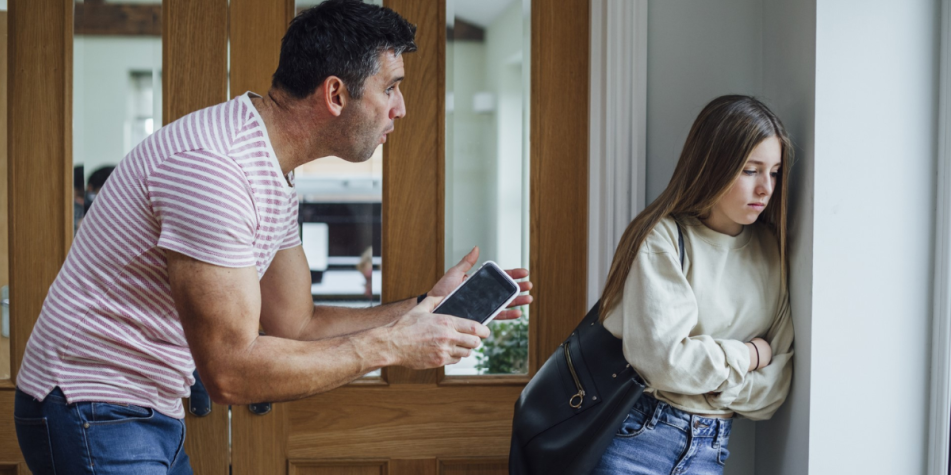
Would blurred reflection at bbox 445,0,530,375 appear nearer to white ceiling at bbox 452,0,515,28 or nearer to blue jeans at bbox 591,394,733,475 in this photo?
white ceiling at bbox 452,0,515,28

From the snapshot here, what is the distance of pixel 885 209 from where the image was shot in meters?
1.29

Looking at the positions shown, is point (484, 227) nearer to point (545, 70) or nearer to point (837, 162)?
point (545, 70)

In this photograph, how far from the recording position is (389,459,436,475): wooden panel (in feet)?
5.57

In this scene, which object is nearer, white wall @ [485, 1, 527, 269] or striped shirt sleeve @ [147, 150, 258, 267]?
striped shirt sleeve @ [147, 150, 258, 267]

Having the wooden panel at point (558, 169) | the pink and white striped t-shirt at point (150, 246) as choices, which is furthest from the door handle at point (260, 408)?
the wooden panel at point (558, 169)

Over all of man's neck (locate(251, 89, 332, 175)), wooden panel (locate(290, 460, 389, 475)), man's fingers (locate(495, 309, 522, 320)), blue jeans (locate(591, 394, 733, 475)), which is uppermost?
man's neck (locate(251, 89, 332, 175))

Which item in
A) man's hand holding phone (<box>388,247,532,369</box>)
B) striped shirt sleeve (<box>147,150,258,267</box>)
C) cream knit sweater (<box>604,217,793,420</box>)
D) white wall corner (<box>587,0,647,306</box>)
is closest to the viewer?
striped shirt sleeve (<box>147,150,258,267</box>)

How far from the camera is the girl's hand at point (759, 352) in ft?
4.25

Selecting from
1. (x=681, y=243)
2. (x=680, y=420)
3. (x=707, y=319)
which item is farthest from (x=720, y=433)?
(x=681, y=243)

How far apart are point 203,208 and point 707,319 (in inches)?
34.4

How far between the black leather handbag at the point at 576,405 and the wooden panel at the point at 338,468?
45cm

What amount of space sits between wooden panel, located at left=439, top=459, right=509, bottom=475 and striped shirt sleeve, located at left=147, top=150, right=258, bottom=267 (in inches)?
34.9

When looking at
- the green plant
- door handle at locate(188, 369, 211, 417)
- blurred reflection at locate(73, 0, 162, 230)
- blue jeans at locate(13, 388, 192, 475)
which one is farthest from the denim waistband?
blurred reflection at locate(73, 0, 162, 230)

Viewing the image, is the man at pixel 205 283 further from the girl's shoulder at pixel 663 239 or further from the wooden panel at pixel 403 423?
the wooden panel at pixel 403 423
